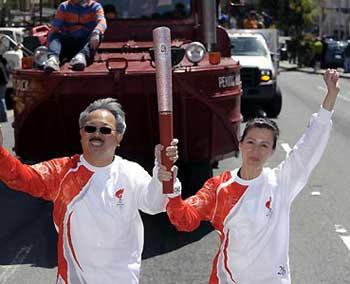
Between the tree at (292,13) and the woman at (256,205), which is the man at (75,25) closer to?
the woman at (256,205)

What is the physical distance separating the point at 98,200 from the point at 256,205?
0.74m

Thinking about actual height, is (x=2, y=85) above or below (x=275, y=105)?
above

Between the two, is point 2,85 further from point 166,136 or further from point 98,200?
point 166,136

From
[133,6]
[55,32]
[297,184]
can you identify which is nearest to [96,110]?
[297,184]

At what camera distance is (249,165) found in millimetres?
3842

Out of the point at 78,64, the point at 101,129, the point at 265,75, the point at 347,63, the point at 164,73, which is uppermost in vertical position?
the point at 164,73

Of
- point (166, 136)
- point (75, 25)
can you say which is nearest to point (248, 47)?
point (75, 25)

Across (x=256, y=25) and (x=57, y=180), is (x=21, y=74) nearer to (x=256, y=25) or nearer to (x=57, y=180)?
(x=57, y=180)

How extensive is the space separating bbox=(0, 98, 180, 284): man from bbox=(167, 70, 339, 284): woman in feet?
0.68

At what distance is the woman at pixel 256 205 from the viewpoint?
12.2ft

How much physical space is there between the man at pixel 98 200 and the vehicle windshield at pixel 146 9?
6096mm

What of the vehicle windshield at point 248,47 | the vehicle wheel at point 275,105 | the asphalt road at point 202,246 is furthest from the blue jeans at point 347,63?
the asphalt road at point 202,246

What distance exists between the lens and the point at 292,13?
52719mm

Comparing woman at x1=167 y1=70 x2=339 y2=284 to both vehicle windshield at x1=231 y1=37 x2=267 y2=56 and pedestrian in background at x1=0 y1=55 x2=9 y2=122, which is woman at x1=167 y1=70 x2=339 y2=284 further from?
vehicle windshield at x1=231 y1=37 x2=267 y2=56
